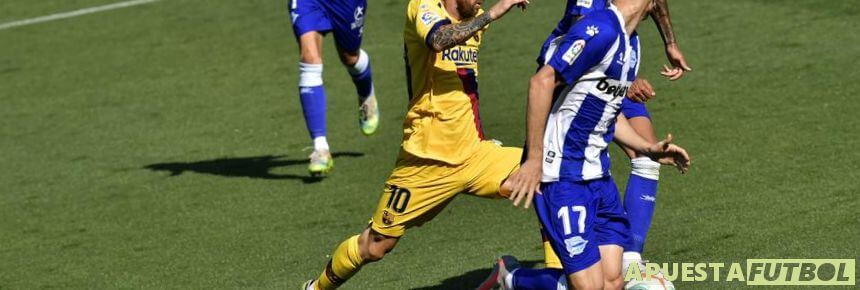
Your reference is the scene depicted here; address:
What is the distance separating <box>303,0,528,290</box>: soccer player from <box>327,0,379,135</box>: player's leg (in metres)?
3.44

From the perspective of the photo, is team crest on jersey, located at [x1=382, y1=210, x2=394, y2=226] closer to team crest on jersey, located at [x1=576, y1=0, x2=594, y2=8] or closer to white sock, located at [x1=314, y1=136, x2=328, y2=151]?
team crest on jersey, located at [x1=576, y1=0, x2=594, y2=8]

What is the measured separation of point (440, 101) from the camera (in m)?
8.38

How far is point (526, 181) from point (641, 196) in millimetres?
1643

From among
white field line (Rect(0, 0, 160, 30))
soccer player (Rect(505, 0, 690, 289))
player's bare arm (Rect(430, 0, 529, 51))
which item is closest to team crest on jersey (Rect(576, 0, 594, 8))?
soccer player (Rect(505, 0, 690, 289))

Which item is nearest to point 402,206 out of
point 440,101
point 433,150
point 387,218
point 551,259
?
point 387,218

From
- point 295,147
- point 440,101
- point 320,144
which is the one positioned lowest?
point 295,147

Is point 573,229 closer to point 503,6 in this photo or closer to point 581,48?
point 581,48

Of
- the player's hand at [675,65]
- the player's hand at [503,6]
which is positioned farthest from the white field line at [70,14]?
the player's hand at [503,6]

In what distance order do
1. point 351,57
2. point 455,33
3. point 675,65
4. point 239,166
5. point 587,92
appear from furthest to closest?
point 239,166
point 351,57
point 675,65
point 455,33
point 587,92

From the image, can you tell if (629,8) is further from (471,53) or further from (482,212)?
(482,212)

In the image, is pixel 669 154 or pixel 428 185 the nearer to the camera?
pixel 669 154

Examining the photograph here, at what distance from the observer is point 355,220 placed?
10602mm

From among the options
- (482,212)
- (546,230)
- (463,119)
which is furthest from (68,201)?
(546,230)

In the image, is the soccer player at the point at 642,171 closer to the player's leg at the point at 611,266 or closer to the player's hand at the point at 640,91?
the player's hand at the point at 640,91
